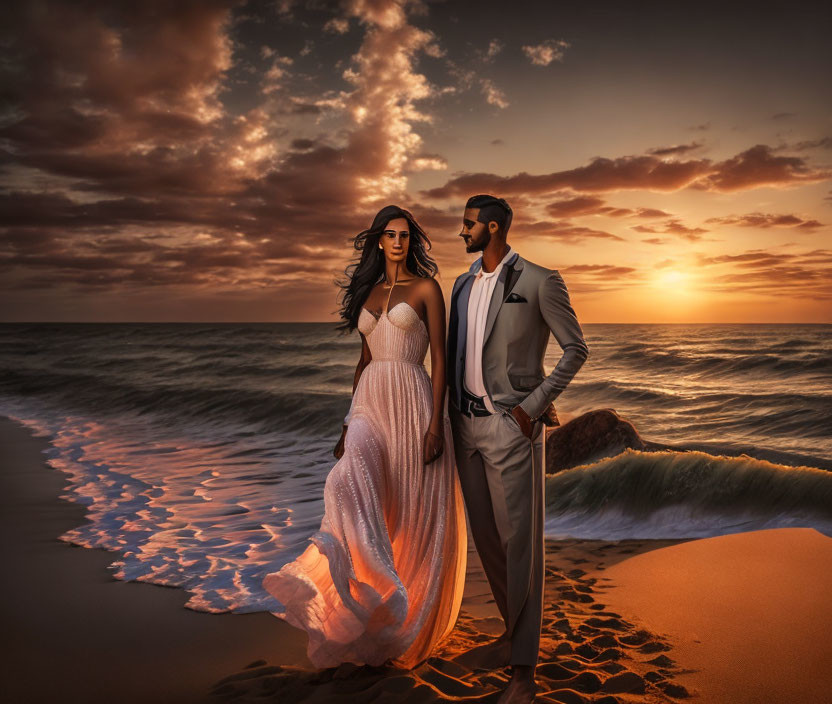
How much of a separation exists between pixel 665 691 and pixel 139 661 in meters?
2.87

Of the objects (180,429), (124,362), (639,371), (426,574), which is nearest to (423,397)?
(426,574)

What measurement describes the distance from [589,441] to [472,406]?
5972 millimetres

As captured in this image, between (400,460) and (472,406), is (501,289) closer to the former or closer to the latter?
(472,406)

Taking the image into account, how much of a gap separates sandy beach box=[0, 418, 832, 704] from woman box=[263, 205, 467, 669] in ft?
1.09

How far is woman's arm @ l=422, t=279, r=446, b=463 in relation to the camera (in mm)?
3670

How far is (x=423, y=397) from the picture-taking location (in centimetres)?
381

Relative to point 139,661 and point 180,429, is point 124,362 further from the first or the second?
point 139,661

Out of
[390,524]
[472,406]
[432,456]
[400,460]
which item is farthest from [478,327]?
[390,524]

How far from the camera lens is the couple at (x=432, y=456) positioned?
11.1 feet

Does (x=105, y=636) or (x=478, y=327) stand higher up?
(x=478, y=327)

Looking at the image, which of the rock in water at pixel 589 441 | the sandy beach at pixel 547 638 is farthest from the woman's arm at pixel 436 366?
the rock in water at pixel 589 441

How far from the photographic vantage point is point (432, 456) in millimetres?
3695

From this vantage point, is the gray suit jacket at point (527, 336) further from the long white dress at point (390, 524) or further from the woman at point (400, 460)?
the long white dress at point (390, 524)

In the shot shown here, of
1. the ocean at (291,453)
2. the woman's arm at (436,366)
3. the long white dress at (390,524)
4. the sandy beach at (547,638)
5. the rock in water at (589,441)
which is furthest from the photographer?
the rock in water at (589,441)
